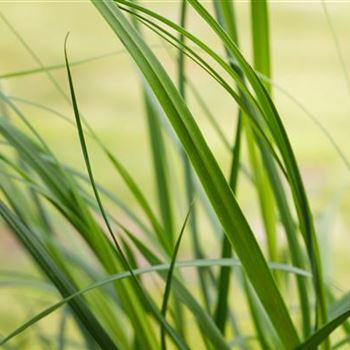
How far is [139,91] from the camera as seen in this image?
84.4 inches

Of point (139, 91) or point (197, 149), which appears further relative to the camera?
point (139, 91)

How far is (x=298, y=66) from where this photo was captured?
222 centimetres

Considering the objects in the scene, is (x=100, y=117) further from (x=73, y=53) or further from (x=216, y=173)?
(x=216, y=173)

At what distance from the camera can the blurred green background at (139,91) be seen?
190cm

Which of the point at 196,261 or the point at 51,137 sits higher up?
the point at 51,137

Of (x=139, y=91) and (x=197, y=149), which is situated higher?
(x=139, y=91)

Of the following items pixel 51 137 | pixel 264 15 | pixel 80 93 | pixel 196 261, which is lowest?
pixel 196 261

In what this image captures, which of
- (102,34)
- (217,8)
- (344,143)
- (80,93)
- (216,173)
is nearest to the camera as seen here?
(216,173)

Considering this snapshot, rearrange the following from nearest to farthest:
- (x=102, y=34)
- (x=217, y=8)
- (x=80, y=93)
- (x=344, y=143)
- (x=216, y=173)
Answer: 1. (x=216, y=173)
2. (x=217, y=8)
3. (x=344, y=143)
4. (x=80, y=93)
5. (x=102, y=34)

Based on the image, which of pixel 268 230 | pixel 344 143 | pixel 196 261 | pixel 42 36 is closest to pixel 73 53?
pixel 42 36

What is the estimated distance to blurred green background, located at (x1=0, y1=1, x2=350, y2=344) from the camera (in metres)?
1.90

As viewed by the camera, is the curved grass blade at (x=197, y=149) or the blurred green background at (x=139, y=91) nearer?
the curved grass blade at (x=197, y=149)

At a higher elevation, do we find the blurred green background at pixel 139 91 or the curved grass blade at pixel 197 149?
the blurred green background at pixel 139 91

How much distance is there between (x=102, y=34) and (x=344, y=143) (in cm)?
70
